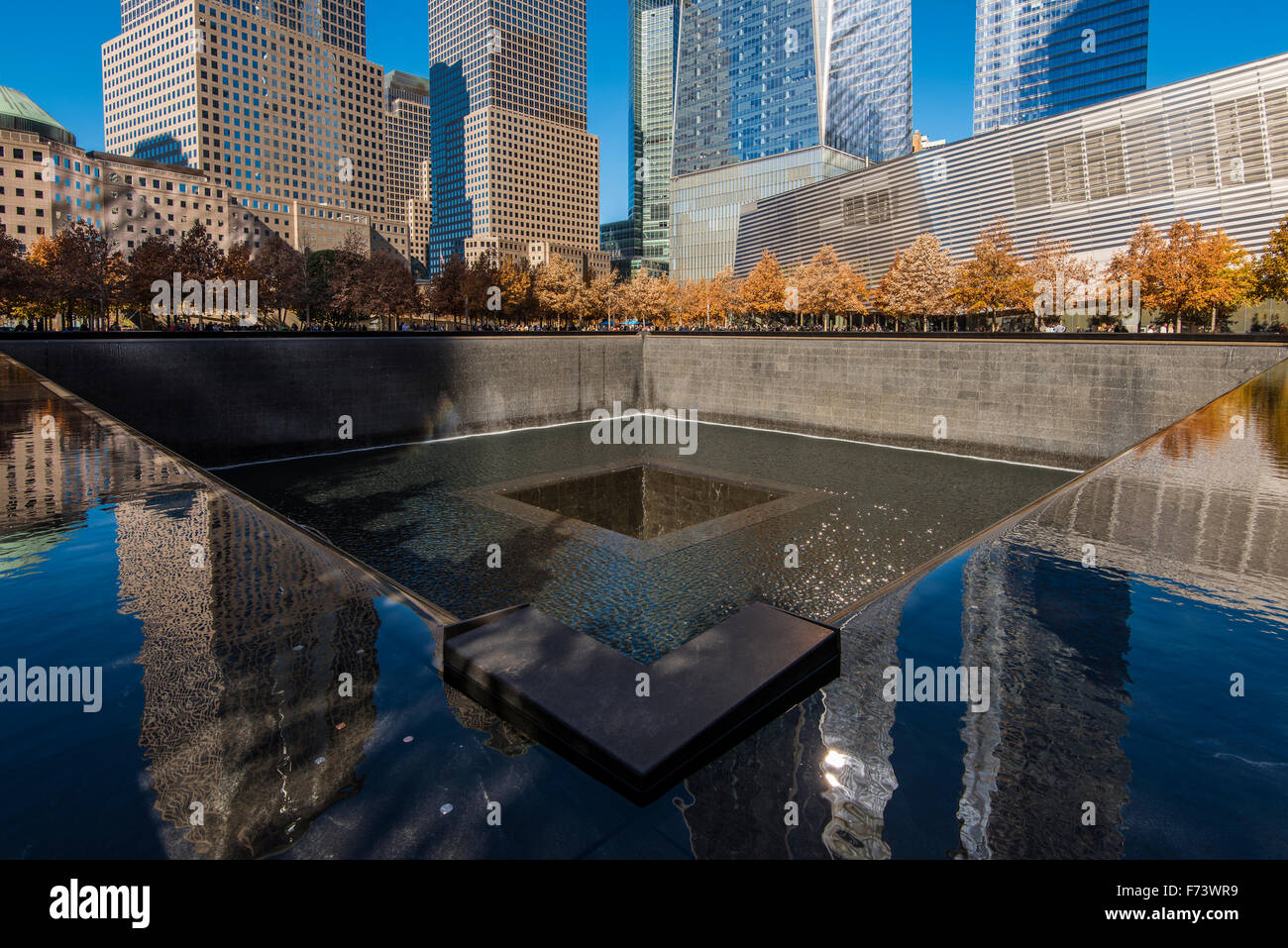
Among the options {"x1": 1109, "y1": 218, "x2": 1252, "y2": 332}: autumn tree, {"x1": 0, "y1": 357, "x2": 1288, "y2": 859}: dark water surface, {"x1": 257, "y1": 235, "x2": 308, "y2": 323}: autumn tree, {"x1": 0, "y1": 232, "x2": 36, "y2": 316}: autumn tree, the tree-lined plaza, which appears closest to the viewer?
{"x1": 0, "y1": 357, "x2": 1288, "y2": 859}: dark water surface

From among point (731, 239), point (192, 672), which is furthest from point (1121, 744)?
point (731, 239)

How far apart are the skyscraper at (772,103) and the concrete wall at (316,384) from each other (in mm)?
101364

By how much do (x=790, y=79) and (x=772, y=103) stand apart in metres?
4.88

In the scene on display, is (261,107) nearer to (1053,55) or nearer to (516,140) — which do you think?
(516,140)

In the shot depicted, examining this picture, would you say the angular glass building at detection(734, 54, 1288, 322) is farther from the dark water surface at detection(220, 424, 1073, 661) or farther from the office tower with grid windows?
the office tower with grid windows

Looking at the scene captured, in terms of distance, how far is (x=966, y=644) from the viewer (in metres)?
5.36

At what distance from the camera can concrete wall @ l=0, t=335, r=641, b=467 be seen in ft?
76.6

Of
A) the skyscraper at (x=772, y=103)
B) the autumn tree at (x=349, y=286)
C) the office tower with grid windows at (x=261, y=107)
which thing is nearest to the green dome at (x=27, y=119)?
the office tower with grid windows at (x=261, y=107)

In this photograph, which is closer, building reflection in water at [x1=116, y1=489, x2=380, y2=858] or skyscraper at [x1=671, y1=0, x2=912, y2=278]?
building reflection in water at [x1=116, y1=489, x2=380, y2=858]

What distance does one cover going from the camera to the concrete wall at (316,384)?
23.4 m

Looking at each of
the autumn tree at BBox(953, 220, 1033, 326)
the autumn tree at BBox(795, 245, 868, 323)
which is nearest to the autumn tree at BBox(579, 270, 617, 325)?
the autumn tree at BBox(795, 245, 868, 323)

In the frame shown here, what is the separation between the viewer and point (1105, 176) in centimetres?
6334

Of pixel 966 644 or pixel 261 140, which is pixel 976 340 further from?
pixel 261 140

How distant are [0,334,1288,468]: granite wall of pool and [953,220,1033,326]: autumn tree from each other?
2572 centimetres
